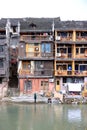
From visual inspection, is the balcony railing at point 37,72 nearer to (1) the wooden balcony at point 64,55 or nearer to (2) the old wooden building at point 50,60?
(2) the old wooden building at point 50,60

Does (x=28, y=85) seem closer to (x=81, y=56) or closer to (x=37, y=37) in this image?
(x=37, y=37)

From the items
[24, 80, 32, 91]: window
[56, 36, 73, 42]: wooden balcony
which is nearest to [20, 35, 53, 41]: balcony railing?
[56, 36, 73, 42]: wooden balcony

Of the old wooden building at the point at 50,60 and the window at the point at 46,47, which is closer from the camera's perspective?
the old wooden building at the point at 50,60

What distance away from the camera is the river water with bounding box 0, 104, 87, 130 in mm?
24656

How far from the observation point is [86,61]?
1794 inches

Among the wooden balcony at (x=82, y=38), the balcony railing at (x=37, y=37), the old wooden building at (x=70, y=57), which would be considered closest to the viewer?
the old wooden building at (x=70, y=57)

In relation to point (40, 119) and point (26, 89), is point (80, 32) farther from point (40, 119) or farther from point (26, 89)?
point (40, 119)

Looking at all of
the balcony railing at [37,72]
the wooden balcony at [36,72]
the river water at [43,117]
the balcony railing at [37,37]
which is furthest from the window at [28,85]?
the river water at [43,117]

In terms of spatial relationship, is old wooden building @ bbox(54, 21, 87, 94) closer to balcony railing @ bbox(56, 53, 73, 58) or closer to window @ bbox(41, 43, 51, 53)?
balcony railing @ bbox(56, 53, 73, 58)

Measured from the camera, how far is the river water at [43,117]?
24.7 meters

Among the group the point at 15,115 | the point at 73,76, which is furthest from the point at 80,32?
the point at 15,115

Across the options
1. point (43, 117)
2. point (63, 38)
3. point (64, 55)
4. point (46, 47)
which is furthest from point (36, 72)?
point (43, 117)

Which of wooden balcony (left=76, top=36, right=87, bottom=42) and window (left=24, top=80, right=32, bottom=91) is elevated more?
wooden balcony (left=76, top=36, right=87, bottom=42)

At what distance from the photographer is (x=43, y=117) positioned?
2917cm
